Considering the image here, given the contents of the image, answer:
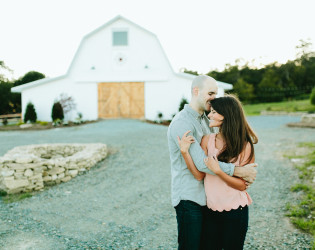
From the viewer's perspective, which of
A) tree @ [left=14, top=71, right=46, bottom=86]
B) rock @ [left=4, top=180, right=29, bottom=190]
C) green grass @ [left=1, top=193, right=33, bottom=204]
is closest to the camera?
green grass @ [left=1, top=193, right=33, bottom=204]

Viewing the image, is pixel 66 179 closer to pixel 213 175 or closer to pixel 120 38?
pixel 213 175

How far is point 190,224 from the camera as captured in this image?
2457 millimetres

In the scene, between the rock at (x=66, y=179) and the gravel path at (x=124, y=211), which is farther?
the rock at (x=66, y=179)

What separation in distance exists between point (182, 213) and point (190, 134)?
64cm

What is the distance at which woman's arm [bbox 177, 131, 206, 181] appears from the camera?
7.82 ft

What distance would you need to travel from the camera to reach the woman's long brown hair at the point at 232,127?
2445mm

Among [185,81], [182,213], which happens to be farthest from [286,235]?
[185,81]

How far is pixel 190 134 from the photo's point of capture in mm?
2479

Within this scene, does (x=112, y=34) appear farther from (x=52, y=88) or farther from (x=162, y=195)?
(x=162, y=195)

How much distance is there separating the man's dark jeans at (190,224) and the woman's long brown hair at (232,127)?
0.45 metres

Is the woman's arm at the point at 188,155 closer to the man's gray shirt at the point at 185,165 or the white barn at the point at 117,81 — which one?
the man's gray shirt at the point at 185,165

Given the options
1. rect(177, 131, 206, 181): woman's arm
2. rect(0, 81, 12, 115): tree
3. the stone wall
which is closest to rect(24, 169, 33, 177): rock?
the stone wall

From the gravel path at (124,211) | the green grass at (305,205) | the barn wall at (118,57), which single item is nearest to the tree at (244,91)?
the barn wall at (118,57)

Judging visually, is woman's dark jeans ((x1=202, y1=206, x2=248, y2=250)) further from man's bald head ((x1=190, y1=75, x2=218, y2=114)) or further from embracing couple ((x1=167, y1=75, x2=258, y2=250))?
man's bald head ((x1=190, y1=75, x2=218, y2=114))
